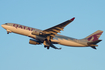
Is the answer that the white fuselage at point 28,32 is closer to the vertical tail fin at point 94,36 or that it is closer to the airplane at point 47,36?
the airplane at point 47,36

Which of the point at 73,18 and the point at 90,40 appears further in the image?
the point at 90,40

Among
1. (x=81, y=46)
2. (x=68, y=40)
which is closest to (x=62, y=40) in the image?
(x=68, y=40)

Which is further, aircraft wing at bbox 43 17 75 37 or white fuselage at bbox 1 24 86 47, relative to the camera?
white fuselage at bbox 1 24 86 47

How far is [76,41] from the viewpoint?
61.6m

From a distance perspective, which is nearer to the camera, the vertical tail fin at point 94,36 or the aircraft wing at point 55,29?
the aircraft wing at point 55,29

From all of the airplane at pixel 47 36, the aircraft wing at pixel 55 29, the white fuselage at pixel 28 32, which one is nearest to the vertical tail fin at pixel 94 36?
the airplane at pixel 47 36

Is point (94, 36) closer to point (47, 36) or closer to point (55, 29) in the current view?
point (55, 29)

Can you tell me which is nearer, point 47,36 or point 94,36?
point 47,36

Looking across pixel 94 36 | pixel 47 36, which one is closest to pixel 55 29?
pixel 47 36

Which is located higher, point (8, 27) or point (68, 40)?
point (8, 27)

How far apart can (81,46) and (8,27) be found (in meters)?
24.1

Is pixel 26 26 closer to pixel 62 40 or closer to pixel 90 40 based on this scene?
pixel 62 40

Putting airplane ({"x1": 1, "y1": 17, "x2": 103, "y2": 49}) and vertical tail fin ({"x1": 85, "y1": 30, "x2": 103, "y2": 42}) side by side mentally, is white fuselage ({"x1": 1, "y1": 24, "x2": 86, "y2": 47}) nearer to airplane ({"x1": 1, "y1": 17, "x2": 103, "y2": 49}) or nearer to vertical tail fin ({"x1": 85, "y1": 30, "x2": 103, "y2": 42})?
airplane ({"x1": 1, "y1": 17, "x2": 103, "y2": 49})

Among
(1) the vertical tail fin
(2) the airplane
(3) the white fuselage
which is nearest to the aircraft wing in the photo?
(2) the airplane
